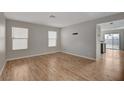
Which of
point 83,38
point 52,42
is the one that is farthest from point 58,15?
point 52,42

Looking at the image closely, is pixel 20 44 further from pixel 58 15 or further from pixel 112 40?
pixel 112 40

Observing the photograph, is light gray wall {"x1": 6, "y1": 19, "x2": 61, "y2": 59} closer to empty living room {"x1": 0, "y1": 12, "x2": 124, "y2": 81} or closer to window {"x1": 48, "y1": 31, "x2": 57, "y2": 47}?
empty living room {"x1": 0, "y1": 12, "x2": 124, "y2": 81}

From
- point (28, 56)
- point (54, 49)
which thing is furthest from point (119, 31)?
point (28, 56)

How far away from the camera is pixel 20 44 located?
4.97 m

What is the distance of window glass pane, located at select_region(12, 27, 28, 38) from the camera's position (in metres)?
4.68

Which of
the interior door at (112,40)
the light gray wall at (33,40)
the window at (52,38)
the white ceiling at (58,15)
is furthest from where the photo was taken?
the interior door at (112,40)

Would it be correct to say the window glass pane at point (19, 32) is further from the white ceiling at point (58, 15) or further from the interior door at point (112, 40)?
the interior door at point (112, 40)

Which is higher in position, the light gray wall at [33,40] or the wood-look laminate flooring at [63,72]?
the light gray wall at [33,40]

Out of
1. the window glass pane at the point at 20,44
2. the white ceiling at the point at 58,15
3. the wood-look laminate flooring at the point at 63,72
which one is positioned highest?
the white ceiling at the point at 58,15

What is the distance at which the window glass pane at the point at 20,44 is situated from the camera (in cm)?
475

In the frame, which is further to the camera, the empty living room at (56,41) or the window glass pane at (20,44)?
the window glass pane at (20,44)

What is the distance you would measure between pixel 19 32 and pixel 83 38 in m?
4.11

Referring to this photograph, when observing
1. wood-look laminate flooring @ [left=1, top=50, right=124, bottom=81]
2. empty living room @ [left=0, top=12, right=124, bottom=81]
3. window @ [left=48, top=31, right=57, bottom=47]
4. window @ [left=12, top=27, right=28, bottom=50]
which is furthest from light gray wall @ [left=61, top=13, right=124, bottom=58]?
window @ [left=12, top=27, right=28, bottom=50]

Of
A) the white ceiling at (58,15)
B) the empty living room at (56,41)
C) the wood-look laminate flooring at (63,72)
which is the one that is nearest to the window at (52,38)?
the empty living room at (56,41)
